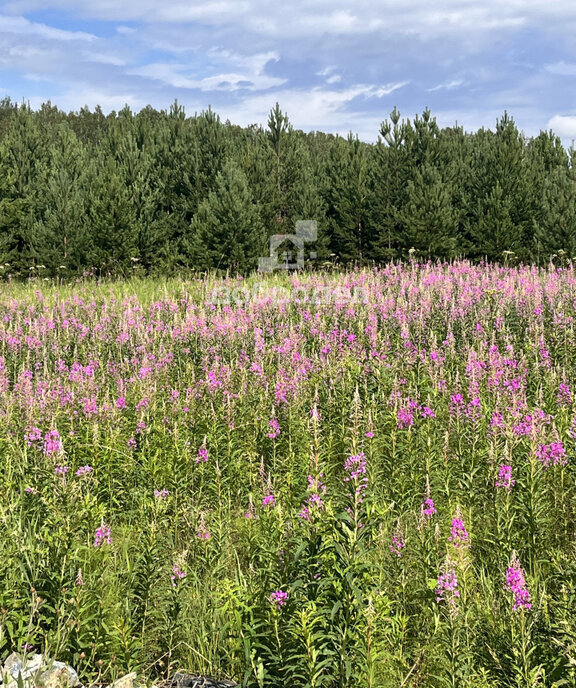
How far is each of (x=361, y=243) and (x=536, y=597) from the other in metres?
21.9

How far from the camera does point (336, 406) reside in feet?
19.7

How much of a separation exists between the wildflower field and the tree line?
43.5 ft

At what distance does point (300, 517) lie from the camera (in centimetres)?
325

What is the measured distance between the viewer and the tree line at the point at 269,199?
21.0m

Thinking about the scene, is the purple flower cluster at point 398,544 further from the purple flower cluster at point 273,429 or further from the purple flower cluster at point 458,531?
the purple flower cluster at point 273,429

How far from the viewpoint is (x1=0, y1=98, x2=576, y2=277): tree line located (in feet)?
68.8

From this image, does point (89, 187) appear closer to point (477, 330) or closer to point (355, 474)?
point (477, 330)

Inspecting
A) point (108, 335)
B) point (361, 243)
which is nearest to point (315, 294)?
point (108, 335)

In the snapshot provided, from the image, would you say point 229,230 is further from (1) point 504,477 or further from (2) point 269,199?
(1) point 504,477

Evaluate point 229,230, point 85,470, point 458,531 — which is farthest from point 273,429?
point 229,230

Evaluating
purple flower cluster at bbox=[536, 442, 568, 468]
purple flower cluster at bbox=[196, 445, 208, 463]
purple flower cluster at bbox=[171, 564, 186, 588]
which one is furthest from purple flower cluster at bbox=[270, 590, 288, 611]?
purple flower cluster at bbox=[536, 442, 568, 468]

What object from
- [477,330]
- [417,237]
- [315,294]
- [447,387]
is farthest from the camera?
[417,237]
